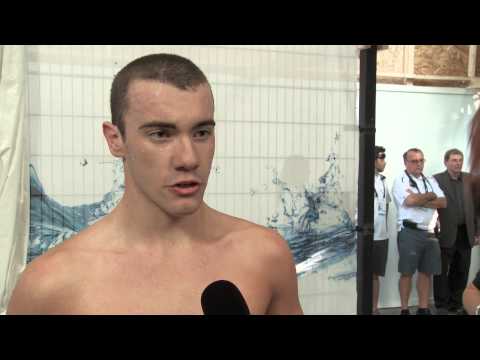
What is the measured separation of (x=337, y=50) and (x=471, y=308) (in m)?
1.29

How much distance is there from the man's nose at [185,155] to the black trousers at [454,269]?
3.34 meters

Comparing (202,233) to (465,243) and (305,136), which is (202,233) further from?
(465,243)

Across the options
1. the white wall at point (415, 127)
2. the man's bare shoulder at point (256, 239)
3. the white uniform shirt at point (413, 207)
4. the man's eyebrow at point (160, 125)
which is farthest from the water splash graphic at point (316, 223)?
the white wall at point (415, 127)

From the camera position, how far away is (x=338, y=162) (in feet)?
7.24

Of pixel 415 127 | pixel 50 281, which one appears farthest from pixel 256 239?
pixel 415 127

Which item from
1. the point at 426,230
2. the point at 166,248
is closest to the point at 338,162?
the point at 166,248

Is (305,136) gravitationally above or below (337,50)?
below

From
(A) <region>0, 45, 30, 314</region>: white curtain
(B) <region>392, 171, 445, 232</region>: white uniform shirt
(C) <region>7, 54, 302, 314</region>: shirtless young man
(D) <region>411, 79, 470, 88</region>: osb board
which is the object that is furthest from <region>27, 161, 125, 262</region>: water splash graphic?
(D) <region>411, 79, 470, 88</region>: osb board

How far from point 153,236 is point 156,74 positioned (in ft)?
1.24

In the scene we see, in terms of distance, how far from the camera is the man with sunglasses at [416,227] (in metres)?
3.65

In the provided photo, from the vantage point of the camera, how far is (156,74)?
3.64 ft

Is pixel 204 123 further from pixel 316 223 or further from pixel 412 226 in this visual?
pixel 412 226

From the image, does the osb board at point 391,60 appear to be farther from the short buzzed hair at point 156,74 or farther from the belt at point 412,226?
the short buzzed hair at point 156,74

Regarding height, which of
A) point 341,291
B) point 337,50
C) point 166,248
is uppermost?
point 337,50
